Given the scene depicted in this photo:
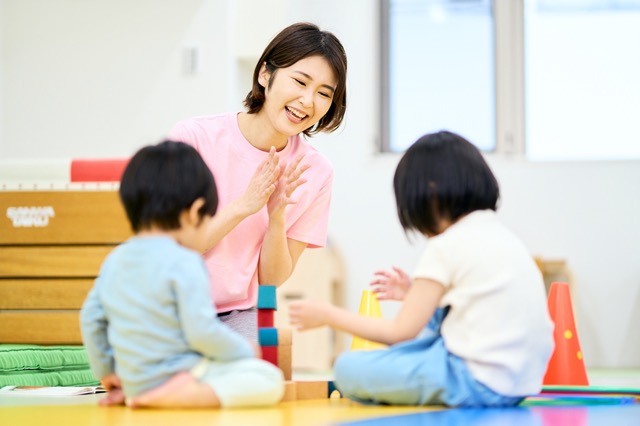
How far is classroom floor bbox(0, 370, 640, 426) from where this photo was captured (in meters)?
1.38

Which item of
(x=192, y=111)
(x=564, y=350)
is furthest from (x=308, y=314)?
(x=192, y=111)

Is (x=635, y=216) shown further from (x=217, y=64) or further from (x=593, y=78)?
(x=217, y=64)

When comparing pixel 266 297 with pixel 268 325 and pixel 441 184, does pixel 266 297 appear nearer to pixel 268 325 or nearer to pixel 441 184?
pixel 268 325

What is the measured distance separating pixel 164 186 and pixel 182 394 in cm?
36

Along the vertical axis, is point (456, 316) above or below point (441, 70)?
below

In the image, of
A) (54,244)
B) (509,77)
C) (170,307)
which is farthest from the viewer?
(509,77)

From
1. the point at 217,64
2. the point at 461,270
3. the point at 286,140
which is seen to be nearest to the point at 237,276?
the point at 286,140

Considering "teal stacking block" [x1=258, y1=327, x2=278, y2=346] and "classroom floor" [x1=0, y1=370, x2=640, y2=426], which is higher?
"teal stacking block" [x1=258, y1=327, x2=278, y2=346]

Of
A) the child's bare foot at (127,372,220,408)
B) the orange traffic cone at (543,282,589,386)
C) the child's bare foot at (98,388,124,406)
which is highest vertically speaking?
the child's bare foot at (127,372,220,408)

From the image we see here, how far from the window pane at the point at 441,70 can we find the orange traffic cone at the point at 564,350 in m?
3.05

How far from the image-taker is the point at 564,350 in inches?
91.9

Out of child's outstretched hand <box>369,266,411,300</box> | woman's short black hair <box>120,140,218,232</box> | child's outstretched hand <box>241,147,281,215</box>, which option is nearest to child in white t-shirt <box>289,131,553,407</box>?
child's outstretched hand <box>369,266,411,300</box>

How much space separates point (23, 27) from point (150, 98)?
82 cm

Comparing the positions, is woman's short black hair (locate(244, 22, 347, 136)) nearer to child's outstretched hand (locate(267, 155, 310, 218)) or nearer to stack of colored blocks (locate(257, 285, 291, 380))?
child's outstretched hand (locate(267, 155, 310, 218))
